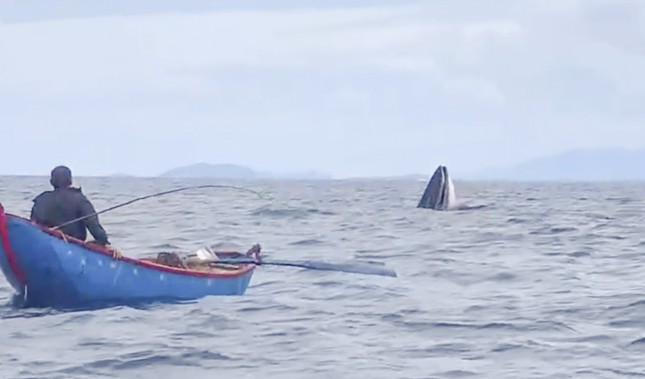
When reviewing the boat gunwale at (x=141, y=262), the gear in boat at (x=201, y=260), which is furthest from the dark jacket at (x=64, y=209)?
the gear in boat at (x=201, y=260)

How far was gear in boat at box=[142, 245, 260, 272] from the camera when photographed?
62.6 ft

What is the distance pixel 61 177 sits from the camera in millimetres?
17266

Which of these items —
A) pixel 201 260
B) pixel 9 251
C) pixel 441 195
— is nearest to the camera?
pixel 9 251

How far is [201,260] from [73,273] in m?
3.17

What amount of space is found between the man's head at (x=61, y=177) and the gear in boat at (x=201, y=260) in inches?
89.2

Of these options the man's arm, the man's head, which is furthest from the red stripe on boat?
the man's arm

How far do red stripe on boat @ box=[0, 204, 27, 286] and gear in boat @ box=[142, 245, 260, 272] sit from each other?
2.42 meters

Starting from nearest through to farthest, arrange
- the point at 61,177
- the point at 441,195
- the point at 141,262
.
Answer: the point at 61,177 < the point at 141,262 < the point at 441,195

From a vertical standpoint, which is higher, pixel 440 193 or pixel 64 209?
pixel 64 209

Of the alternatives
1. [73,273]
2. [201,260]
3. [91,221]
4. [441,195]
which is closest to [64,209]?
[91,221]

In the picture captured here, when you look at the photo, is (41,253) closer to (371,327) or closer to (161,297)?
(161,297)

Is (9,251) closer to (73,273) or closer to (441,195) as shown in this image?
(73,273)

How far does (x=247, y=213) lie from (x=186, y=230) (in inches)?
532

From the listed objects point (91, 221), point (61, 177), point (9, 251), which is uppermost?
point (61, 177)
